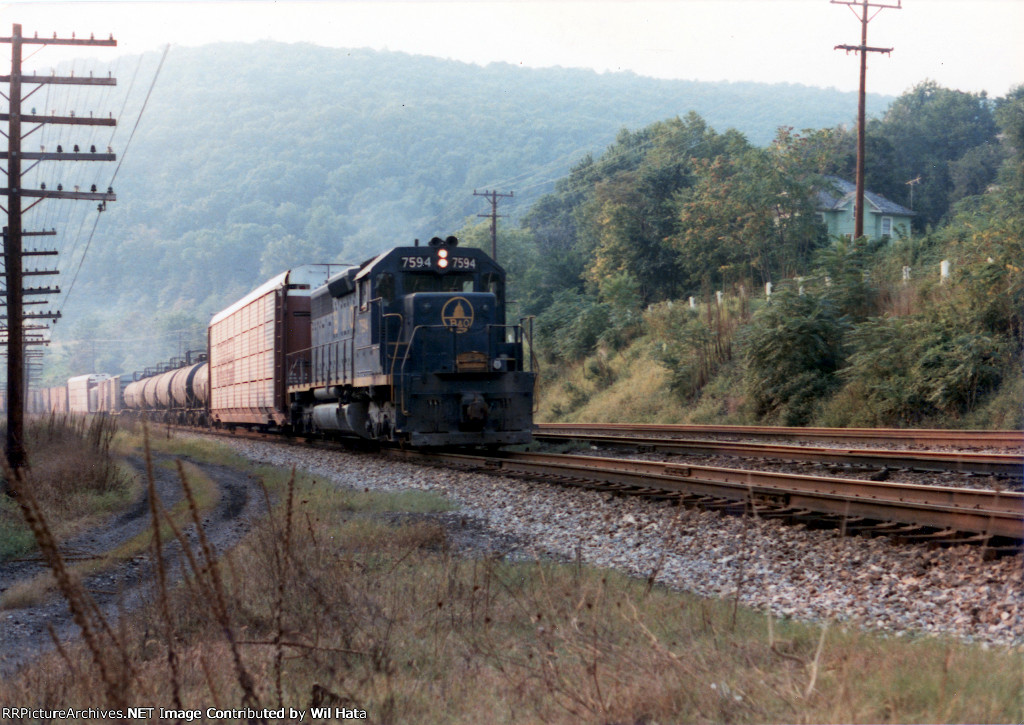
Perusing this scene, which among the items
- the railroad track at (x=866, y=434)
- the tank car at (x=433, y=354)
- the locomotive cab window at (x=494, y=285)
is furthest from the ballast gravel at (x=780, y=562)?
the railroad track at (x=866, y=434)

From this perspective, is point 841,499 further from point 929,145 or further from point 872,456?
point 929,145

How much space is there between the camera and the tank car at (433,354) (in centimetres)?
1365

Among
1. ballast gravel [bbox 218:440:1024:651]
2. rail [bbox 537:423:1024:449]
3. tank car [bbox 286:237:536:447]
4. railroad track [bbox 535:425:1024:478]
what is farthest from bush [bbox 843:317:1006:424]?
ballast gravel [bbox 218:440:1024:651]

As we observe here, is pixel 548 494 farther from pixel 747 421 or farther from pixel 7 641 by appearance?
pixel 747 421

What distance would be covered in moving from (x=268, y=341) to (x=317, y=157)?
122428 millimetres

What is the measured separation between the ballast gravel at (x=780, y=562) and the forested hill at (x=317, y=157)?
101m

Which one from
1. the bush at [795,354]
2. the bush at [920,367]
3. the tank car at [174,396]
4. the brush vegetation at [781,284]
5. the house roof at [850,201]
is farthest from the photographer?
the house roof at [850,201]

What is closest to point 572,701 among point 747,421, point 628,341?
point 747,421

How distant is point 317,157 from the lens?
447ft

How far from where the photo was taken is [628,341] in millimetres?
33281

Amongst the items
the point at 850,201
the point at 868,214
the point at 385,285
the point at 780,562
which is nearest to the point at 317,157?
the point at 850,201

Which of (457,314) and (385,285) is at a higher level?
(385,285)

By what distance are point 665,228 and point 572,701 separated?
3940cm

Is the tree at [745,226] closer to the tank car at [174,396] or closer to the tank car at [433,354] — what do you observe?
the tank car at [174,396]
